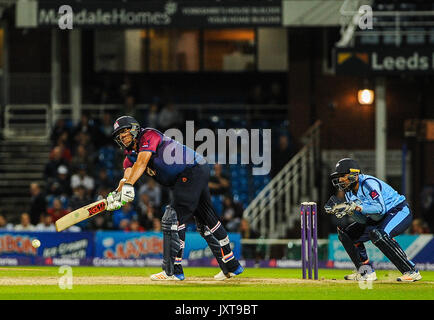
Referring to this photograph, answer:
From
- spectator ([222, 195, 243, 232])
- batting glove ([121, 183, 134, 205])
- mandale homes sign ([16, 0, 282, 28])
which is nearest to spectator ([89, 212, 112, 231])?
spectator ([222, 195, 243, 232])

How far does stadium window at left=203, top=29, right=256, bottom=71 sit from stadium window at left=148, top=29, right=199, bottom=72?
324 mm

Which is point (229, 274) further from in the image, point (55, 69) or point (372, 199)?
point (55, 69)

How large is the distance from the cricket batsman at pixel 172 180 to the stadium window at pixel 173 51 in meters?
14.7

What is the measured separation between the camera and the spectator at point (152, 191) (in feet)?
68.2

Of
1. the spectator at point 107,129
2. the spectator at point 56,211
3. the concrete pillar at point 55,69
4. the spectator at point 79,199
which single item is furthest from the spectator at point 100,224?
the concrete pillar at point 55,69

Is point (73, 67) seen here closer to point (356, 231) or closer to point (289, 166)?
point (289, 166)

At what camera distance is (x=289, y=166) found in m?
21.7

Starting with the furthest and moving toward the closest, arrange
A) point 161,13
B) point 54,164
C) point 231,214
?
point 161,13 < point 54,164 < point 231,214

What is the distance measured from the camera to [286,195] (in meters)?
A: 21.5

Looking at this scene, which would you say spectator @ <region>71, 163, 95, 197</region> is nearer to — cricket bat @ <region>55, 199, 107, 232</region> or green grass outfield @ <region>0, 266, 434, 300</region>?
green grass outfield @ <region>0, 266, 434, 300</region>

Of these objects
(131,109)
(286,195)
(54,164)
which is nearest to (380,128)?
(286,195)

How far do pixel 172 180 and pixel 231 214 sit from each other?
8.03m

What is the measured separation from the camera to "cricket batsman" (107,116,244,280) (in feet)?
37.8

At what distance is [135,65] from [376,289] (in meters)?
16.4
